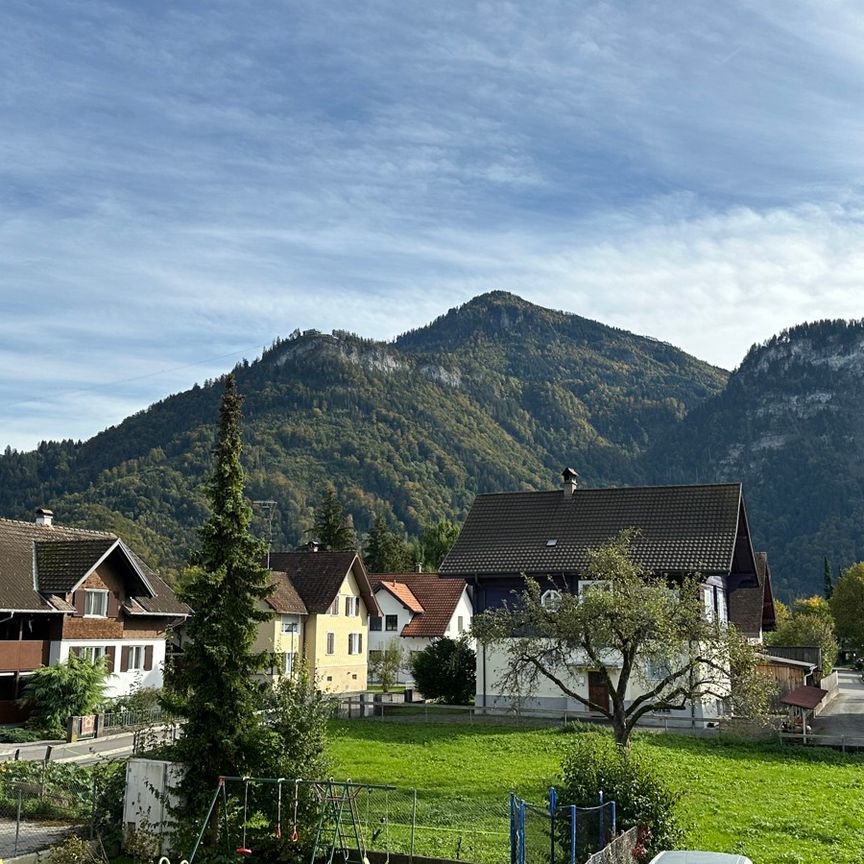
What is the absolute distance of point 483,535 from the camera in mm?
49125

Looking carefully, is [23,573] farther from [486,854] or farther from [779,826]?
[779,826]

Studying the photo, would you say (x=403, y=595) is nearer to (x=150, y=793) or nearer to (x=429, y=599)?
(x=429, y=599)

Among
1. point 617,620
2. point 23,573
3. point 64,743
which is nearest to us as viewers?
point 617,620

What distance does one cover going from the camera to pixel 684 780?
26859 millimetres

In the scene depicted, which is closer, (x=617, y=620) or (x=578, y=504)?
(x=617, y=620)

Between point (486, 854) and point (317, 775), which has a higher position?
point (317, 775)

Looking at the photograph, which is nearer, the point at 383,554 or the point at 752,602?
the point at 752,602

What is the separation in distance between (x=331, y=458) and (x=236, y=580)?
177 m

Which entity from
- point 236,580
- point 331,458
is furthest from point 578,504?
point 331,458

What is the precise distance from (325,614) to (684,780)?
35.9 m

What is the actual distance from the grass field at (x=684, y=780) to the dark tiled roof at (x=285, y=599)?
15.5 meters

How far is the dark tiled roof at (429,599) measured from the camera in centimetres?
7081

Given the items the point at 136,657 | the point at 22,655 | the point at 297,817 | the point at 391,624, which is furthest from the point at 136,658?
the point at 297,817

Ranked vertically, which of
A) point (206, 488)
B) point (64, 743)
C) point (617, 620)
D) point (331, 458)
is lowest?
point (64, 743)
